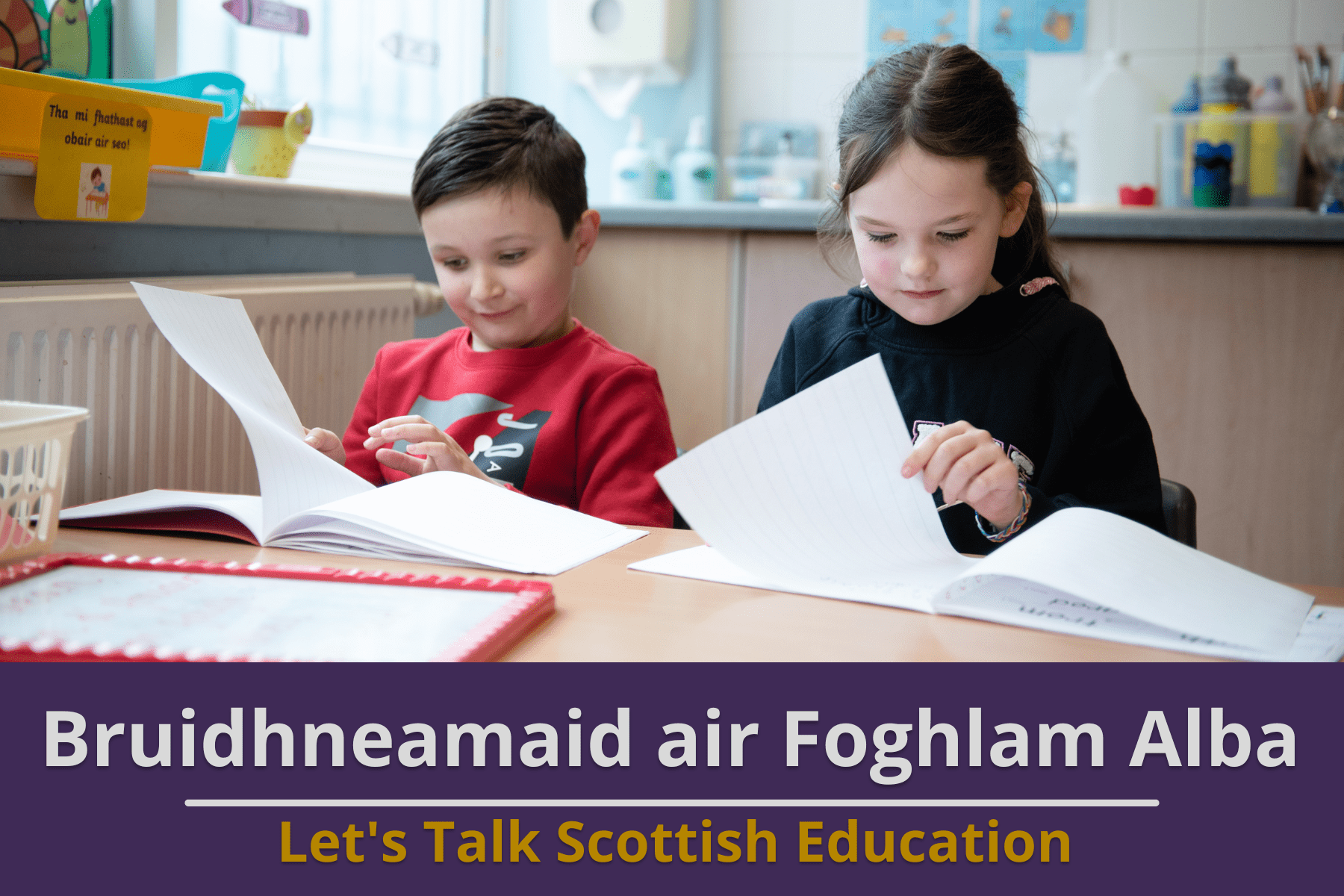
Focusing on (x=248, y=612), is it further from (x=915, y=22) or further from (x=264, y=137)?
(x=915, y=22)

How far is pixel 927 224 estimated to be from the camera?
2.95 feet

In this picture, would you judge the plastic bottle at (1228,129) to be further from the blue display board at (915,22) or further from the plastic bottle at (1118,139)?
the blue display board at (915,22)

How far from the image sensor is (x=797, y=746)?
41 cm

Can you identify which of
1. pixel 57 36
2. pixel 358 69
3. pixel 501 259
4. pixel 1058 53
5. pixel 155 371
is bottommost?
pixel 155 371

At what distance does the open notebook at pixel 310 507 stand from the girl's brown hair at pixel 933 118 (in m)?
0.40

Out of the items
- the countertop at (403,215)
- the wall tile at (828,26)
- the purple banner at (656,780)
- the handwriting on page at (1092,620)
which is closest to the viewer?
the purple banner at (656,780)

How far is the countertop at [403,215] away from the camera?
3.91 feet

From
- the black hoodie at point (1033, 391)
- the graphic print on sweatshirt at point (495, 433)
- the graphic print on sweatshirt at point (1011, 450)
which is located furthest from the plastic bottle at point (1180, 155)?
the graphic print on sweatshirt at point (495, 433)

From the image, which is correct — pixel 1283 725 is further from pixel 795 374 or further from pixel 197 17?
pixel 197 17

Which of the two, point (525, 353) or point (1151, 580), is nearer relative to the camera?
point (1151, 580)

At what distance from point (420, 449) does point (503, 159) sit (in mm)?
354

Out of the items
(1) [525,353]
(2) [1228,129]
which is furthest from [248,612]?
(2) [1228,129]

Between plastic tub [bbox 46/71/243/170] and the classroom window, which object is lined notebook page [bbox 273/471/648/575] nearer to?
plastic tub [bbox 46/71/243/170]

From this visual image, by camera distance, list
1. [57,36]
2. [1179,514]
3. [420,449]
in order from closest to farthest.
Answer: [420,449] → [1179,514] → [57,36]
